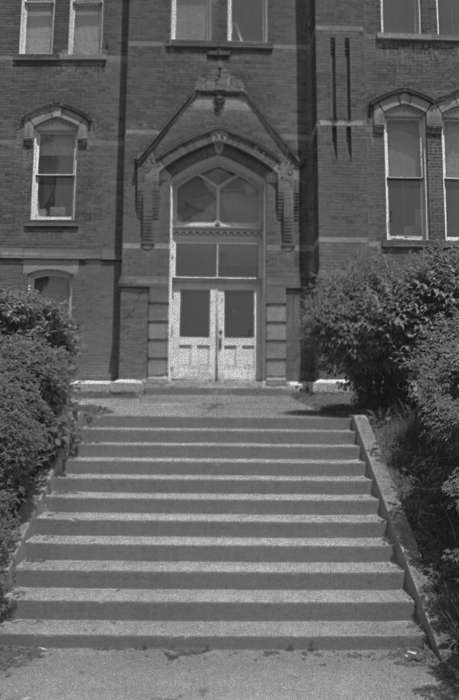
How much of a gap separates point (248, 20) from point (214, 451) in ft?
40.1

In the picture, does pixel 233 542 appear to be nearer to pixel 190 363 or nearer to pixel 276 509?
pixel 276 509

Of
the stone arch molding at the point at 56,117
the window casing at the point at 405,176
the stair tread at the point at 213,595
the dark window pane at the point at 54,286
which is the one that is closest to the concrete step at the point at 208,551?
the stair tread at the point at 213,595

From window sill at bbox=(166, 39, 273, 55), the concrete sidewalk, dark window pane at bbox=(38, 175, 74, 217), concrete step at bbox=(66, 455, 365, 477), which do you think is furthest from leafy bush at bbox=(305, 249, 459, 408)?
window sill at bbox=(166, 39, 273, 55)

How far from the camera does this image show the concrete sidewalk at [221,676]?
420 cm

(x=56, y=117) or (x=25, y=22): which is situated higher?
(x=25, y=22)

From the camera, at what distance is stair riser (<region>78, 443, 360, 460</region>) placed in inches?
296

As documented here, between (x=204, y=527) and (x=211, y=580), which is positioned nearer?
(x=211, y=580)

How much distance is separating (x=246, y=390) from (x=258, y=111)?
6299 mm

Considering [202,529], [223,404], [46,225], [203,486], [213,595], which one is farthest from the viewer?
[46,225]

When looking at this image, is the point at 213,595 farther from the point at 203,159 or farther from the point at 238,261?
the point at 203,159

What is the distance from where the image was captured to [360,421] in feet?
26.5

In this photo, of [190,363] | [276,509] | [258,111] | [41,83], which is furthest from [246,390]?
[41,83]

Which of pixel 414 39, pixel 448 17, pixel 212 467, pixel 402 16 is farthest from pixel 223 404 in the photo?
pixel 448 17

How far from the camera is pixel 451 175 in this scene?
49.3ft
